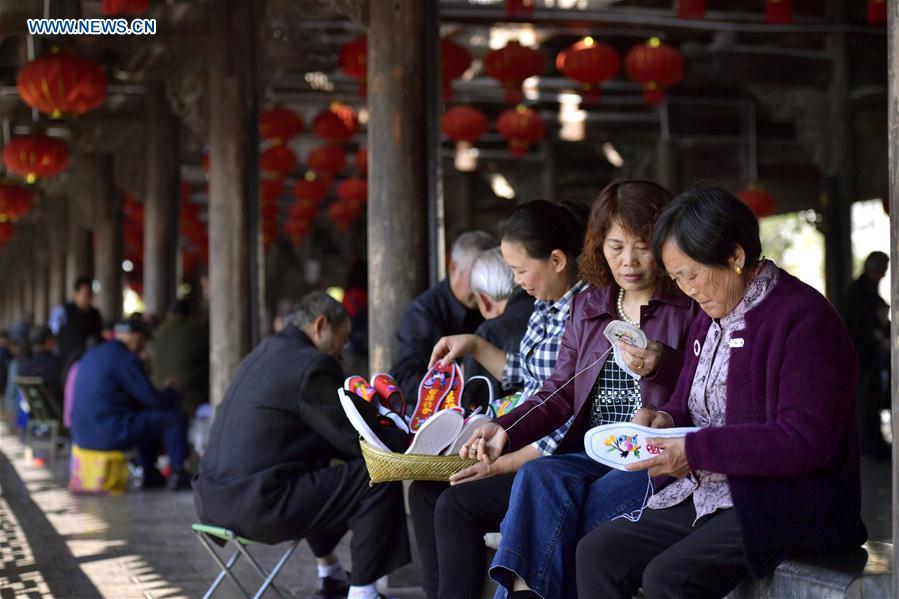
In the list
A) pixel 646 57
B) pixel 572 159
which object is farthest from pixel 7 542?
pixel 572 159

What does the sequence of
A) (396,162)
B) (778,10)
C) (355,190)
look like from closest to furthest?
1. (396,162)
2. (778,10)
3. (355,190)

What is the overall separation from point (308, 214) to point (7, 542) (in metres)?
13.0

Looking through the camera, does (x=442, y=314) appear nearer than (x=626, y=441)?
No

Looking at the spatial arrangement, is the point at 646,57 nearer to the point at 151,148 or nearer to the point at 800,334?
the point at 151,148

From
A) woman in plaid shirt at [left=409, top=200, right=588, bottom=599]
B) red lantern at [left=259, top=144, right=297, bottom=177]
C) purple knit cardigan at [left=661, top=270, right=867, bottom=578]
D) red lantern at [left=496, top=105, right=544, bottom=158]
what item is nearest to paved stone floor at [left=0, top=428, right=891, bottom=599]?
woman in plaid shirt at [left=409, top=200, right=588, bottom=599]

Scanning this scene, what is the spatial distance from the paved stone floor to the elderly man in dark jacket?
445 mm

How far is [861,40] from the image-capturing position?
10.4m

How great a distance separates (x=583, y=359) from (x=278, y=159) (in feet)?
31.6

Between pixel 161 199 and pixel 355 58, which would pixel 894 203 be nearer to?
pixel 355 58

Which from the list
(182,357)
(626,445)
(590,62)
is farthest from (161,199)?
(626,445)

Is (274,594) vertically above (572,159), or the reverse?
(572,159)

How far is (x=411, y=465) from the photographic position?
3559 millimetres

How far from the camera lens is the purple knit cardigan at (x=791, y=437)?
2635 millimetres

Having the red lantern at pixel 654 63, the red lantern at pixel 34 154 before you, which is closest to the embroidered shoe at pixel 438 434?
the red lantern at pixel 654 63
